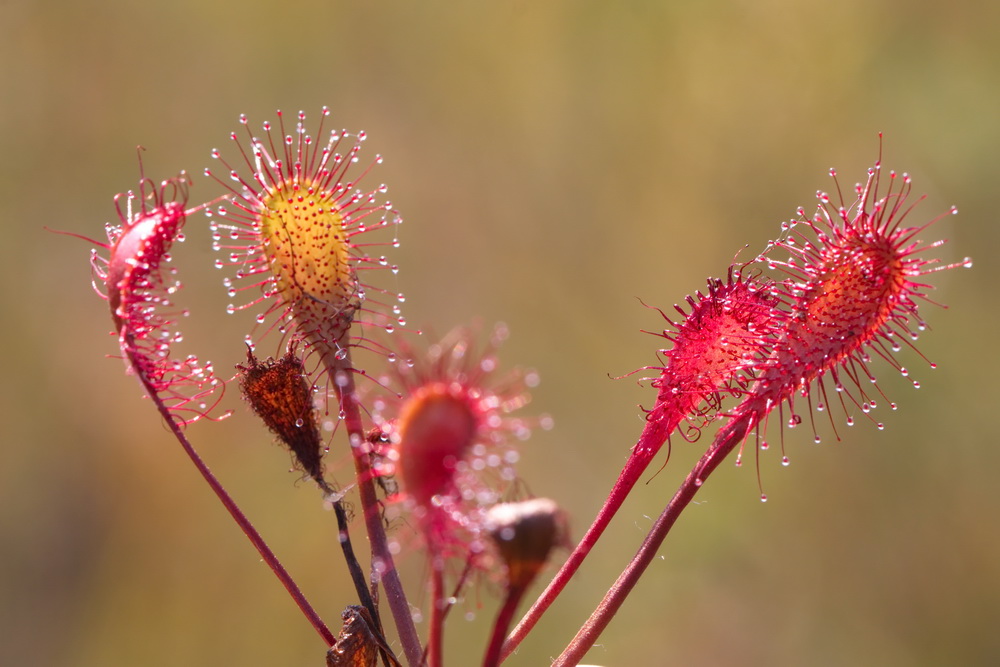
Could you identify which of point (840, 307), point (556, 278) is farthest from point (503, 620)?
point (556, 278)

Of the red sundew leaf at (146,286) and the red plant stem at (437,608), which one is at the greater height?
the red sundew leaf at (146,286)

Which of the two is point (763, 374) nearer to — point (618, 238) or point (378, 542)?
point (378, 542)

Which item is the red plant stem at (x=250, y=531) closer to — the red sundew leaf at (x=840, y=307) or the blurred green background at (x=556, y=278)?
the red sundew leaf at (x=840, y=307)

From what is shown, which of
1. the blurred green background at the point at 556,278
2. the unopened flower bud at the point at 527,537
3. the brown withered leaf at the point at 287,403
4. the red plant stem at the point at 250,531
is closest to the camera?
the unopened flower bud at the point at 527,537

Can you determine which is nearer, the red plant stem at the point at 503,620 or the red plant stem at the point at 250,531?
the red plant stem at the point at 503,620

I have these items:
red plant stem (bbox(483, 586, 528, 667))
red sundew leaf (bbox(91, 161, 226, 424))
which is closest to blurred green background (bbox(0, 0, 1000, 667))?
red sundew leaf (bbox(91, 161, 226, 424))

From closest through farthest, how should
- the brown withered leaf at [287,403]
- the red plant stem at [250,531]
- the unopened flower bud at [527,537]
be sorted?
the unopened flower bud at [527,537] < the red plant stem at [250,531] < the brown withered leaf at [287,403]

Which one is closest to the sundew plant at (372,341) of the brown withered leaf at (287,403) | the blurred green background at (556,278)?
the brown withered leaf at (287,403)

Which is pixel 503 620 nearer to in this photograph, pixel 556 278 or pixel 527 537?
pixel 527 537
